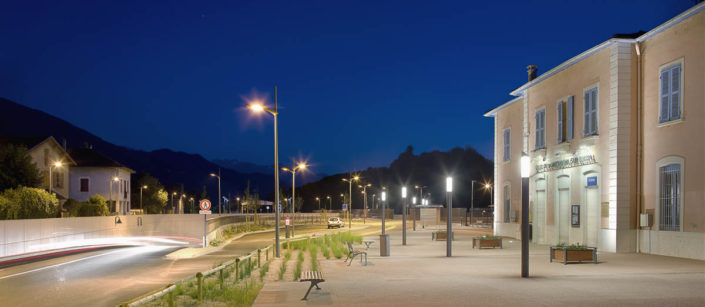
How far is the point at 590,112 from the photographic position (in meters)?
27.4

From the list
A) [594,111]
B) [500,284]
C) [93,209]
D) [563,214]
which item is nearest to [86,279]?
[500,284]

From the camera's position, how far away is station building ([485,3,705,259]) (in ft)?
70.4

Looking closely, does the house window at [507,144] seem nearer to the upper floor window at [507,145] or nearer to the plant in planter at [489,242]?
the upper floor window at [507,145]

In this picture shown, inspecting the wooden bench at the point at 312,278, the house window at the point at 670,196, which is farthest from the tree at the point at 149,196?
the wooden bench at the point at 312,278

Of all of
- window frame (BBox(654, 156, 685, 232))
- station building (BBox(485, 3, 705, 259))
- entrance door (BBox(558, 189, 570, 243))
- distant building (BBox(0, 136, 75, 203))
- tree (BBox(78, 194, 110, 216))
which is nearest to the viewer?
station building (BBox(485, 3, 705, 259))

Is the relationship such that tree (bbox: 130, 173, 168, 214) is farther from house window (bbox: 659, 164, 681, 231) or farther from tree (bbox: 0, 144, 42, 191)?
house window (bbox: 659, 164, 681, 231)

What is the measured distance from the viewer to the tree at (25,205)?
33.8 m

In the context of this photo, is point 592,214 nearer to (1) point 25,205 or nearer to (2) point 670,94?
(2) point 670,94

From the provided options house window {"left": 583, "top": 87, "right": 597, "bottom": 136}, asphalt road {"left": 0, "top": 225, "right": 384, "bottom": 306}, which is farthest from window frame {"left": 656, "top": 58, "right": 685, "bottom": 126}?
asphalt road {"left": 0, "top": 225, "right": 384, "bottom": 306}

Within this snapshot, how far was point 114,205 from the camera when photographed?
2904 inches

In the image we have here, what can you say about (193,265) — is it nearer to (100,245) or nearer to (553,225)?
(553,225)

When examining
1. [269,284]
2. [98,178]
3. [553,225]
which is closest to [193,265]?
[269,284]

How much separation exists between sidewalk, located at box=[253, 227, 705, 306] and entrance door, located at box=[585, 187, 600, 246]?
5711mm

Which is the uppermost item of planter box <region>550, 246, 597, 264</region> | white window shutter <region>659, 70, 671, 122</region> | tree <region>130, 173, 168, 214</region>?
white window shutter <region>659, 70, 671, 122</region>
